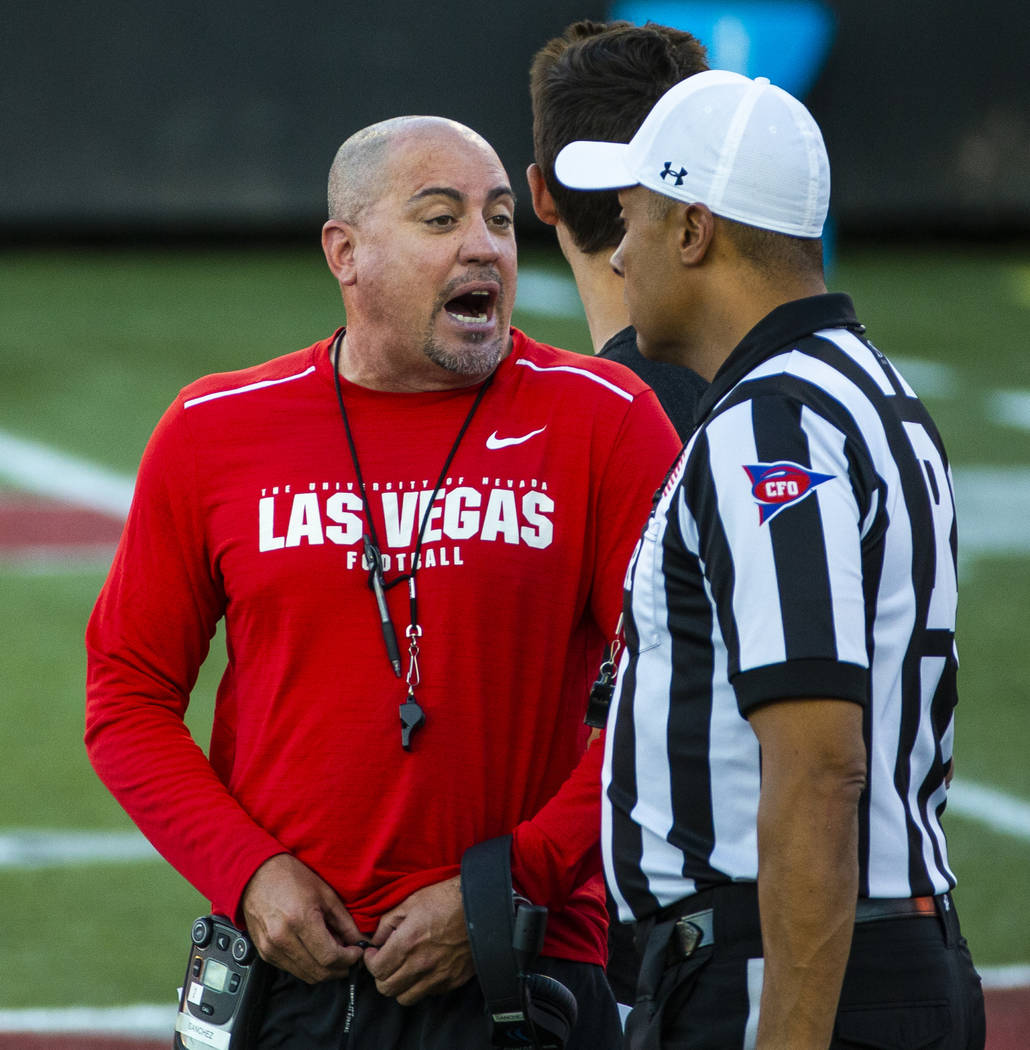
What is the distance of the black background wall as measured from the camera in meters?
18.3

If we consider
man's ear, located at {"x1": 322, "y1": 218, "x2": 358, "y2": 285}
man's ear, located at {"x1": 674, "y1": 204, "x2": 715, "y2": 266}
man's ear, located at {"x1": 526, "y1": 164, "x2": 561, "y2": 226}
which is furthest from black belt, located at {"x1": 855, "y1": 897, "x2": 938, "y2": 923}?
man's ear, located at {"x1": 526, "y1": 164, "x2": 561, "y2": 226}

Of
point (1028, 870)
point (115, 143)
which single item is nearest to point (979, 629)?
point (1028, 870)

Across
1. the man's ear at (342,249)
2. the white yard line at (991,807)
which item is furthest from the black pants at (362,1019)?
the white yard line at (991,807)

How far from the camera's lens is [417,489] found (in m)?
3.09

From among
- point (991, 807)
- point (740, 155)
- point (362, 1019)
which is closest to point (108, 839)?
point (991, 807)

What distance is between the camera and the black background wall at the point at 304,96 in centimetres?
1828

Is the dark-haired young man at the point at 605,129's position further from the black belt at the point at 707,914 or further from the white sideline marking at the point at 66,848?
the white sideline marking at the point at 66,848

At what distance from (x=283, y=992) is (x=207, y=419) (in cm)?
101

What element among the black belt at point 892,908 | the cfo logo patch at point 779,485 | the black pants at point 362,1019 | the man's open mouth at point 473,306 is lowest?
the black pants at point 362,1019

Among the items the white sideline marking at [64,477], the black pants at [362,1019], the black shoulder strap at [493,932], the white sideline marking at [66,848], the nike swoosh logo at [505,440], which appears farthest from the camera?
the white sideline marking at [64,477]

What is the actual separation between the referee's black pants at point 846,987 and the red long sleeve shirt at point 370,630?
466mm

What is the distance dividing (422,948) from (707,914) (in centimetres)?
60

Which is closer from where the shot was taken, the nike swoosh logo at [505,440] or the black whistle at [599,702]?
the black whistle at [599,702]

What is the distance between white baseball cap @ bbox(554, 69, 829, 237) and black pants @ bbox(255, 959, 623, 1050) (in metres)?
1.36
